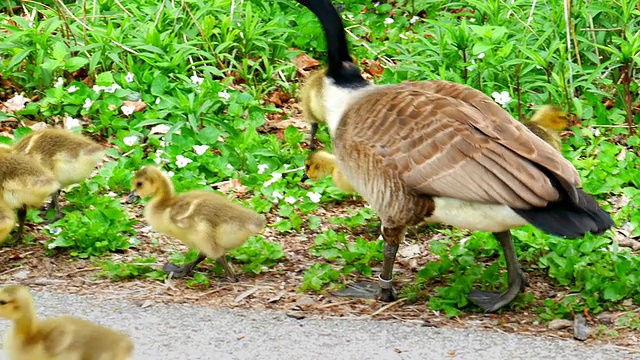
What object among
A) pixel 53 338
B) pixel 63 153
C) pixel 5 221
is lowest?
pixel 5 221

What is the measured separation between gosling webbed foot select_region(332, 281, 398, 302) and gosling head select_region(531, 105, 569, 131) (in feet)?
6.28

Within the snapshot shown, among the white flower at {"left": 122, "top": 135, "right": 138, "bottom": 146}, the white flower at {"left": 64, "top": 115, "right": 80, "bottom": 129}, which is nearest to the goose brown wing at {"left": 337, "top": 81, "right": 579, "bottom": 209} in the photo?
the white flower at {"left": 122, "top": 135, "right": 138, "bottom": 146}

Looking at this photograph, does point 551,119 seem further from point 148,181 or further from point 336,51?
point 148,181

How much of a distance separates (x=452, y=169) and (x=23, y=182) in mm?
2449

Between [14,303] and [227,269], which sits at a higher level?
[14,303]

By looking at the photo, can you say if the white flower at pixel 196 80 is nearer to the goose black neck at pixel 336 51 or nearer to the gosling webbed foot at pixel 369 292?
the goose black neck at pixel 336 51

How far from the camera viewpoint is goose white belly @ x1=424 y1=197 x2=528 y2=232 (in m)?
5.29

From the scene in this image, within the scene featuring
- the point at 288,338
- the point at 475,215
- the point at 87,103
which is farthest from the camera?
the point at 87,103

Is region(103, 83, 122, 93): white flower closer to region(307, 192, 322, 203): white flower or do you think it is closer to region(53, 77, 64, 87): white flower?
region(53, 77, 64, 87): white flower

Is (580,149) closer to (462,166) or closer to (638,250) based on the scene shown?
(638,250)

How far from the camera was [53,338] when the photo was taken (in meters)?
4.33

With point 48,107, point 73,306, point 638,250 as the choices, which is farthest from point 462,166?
point 48,107

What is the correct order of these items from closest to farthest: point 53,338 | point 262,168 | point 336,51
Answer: point 53,338, point 336,51, point 262,168

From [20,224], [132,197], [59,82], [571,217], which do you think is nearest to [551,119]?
[571,217]
